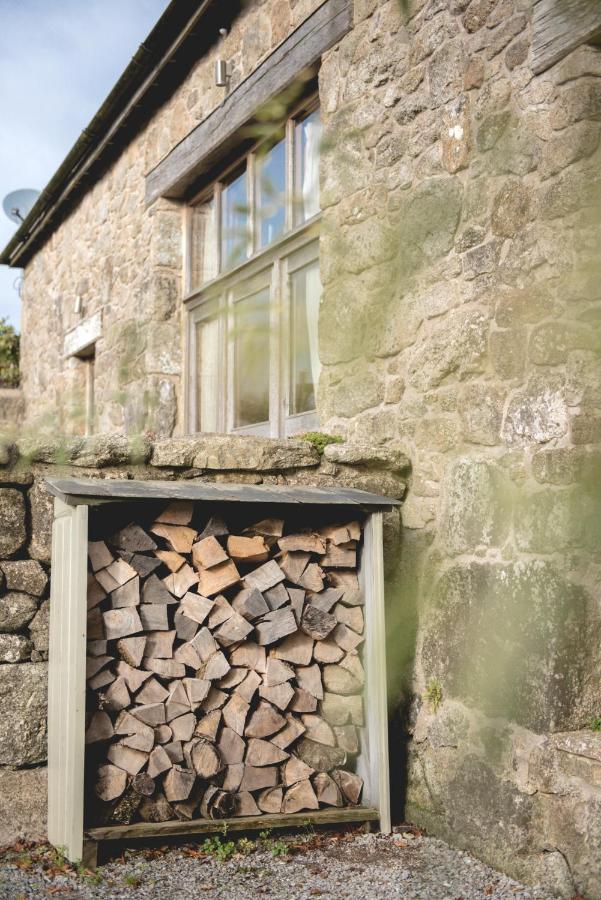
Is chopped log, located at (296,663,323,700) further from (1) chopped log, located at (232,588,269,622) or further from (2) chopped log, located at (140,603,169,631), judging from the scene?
(2) chopped log, located at (140,603,169,631)

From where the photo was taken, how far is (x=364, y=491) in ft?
12.0

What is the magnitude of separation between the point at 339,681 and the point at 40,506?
132cm

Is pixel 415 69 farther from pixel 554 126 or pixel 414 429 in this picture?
pixel 414 429

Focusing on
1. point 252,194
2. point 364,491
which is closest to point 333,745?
point 364,491

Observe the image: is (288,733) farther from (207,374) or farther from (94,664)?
(207,374)

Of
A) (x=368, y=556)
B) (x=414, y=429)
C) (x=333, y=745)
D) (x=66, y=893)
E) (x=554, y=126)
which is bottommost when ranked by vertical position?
(x=66, y=893)

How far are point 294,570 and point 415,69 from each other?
6.96ft

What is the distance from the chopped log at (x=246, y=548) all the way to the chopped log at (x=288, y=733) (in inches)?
23.8

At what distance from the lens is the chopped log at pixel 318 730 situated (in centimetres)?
338

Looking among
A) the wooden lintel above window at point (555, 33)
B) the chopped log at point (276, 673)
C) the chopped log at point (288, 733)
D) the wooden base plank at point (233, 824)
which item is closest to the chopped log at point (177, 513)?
the chopped log at point (276, 673)

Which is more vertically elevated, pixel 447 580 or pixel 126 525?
pixel 126 525

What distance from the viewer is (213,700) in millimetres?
3277

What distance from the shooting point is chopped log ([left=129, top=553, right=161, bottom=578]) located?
3.25 m

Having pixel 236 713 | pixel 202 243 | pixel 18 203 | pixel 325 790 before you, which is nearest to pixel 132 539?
pixel 236 713
